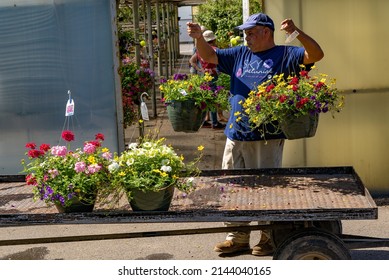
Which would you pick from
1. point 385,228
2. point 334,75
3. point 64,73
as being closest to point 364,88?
point 334,75

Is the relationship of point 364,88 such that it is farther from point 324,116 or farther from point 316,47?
point 316,47

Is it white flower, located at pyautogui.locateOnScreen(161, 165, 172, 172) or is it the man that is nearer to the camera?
white flower, located at pyautogui.locateOnScreen(161, 165, 172, 172)

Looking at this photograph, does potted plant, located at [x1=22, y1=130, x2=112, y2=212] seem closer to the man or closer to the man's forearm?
the man

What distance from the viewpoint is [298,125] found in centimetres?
525

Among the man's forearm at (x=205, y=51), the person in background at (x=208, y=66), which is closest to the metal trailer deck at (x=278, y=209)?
the man's forearm at (x=205, y=51)

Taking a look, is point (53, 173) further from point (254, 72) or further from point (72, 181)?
→ point (254, 72)

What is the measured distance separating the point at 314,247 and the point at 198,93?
1.74 meters

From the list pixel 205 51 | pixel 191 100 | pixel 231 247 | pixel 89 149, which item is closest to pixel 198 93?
pixel 191 100

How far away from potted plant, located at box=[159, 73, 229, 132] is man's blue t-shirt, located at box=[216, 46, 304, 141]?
0.67 ft

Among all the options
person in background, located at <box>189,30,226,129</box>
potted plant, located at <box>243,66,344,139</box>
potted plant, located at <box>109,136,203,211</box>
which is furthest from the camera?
person in background, located at <box>189,30,226,129</box>

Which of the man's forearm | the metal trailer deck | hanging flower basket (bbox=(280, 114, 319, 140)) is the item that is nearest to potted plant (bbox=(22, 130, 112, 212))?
the metal trailer deck

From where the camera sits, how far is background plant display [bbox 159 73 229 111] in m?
5.98

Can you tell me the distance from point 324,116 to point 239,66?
211 cm

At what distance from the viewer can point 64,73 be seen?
7852 millimetres
